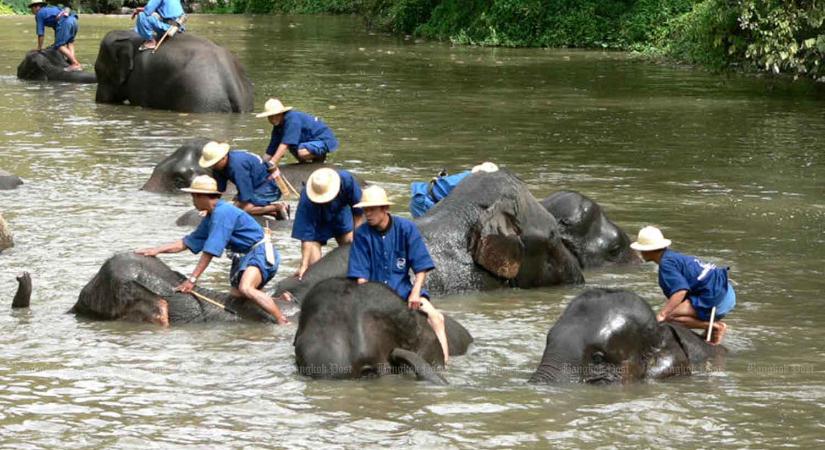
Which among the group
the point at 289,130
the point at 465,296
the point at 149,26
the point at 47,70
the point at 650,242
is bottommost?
the point at 47,70

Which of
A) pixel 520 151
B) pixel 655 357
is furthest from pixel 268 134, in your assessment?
pixel 655 357

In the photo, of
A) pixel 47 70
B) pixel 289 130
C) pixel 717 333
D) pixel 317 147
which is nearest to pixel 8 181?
pixel 289 130

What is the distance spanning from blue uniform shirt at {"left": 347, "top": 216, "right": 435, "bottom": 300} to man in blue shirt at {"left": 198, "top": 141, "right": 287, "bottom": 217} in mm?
3159

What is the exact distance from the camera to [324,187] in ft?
34.1

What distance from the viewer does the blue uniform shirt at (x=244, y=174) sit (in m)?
12.5

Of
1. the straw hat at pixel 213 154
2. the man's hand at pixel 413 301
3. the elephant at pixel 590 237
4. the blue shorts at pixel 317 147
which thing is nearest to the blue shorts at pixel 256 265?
the man's hand at pixel 413 301

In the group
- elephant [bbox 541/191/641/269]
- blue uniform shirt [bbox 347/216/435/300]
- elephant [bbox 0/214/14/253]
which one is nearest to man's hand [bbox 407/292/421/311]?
blue uniform shirt [bbox 347/216/435/300]

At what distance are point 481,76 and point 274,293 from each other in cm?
1810

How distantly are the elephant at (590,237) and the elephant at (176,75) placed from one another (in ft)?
33.0

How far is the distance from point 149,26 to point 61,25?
4735 mm

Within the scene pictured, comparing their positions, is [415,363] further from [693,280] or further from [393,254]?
[693,280]

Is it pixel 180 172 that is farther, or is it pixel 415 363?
pixel 180 172

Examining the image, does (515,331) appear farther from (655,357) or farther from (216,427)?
(216,427)

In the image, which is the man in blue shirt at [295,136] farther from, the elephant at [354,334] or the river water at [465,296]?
the elephant at [354,334]
